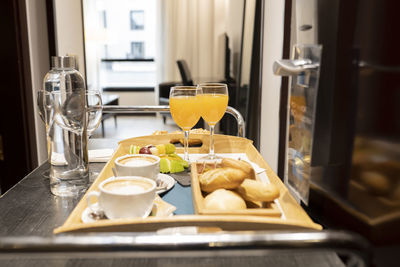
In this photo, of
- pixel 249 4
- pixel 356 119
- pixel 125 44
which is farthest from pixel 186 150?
pixel 125 44

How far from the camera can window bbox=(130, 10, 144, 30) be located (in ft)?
21.1

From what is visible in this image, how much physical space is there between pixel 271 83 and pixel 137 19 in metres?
4.76

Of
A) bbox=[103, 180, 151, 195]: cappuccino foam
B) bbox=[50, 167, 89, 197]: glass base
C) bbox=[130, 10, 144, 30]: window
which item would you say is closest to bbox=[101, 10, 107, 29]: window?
bbox=[130, 10, 144, 30]: window

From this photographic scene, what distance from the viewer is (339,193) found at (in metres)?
0.53

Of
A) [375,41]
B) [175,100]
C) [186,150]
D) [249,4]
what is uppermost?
[249,4]

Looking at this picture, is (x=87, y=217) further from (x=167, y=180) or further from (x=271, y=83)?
(x=271, y=83)

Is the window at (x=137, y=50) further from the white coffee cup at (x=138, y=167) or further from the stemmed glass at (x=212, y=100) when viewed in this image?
the white coffee cup at (x=138, y=167)

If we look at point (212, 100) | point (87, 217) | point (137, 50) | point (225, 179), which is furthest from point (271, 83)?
point (137, 50)

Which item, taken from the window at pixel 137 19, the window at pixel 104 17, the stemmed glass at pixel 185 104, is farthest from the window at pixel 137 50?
the stemmed glass at pixel 185 104

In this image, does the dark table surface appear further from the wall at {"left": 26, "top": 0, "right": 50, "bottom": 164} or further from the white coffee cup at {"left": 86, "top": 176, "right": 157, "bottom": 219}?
the wall at {"left": 26, "top": 0, "right": 50, "bottom": 164}

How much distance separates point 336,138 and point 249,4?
8.57 ft

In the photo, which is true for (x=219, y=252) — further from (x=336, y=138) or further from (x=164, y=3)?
(x=164, y=3)

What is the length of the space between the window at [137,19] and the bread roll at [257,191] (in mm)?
6257

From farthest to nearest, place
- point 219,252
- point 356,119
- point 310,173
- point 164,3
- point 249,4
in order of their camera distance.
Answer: point 164,3 < point 249,4 < point 310,173 < point 356,119 < point 219,252
